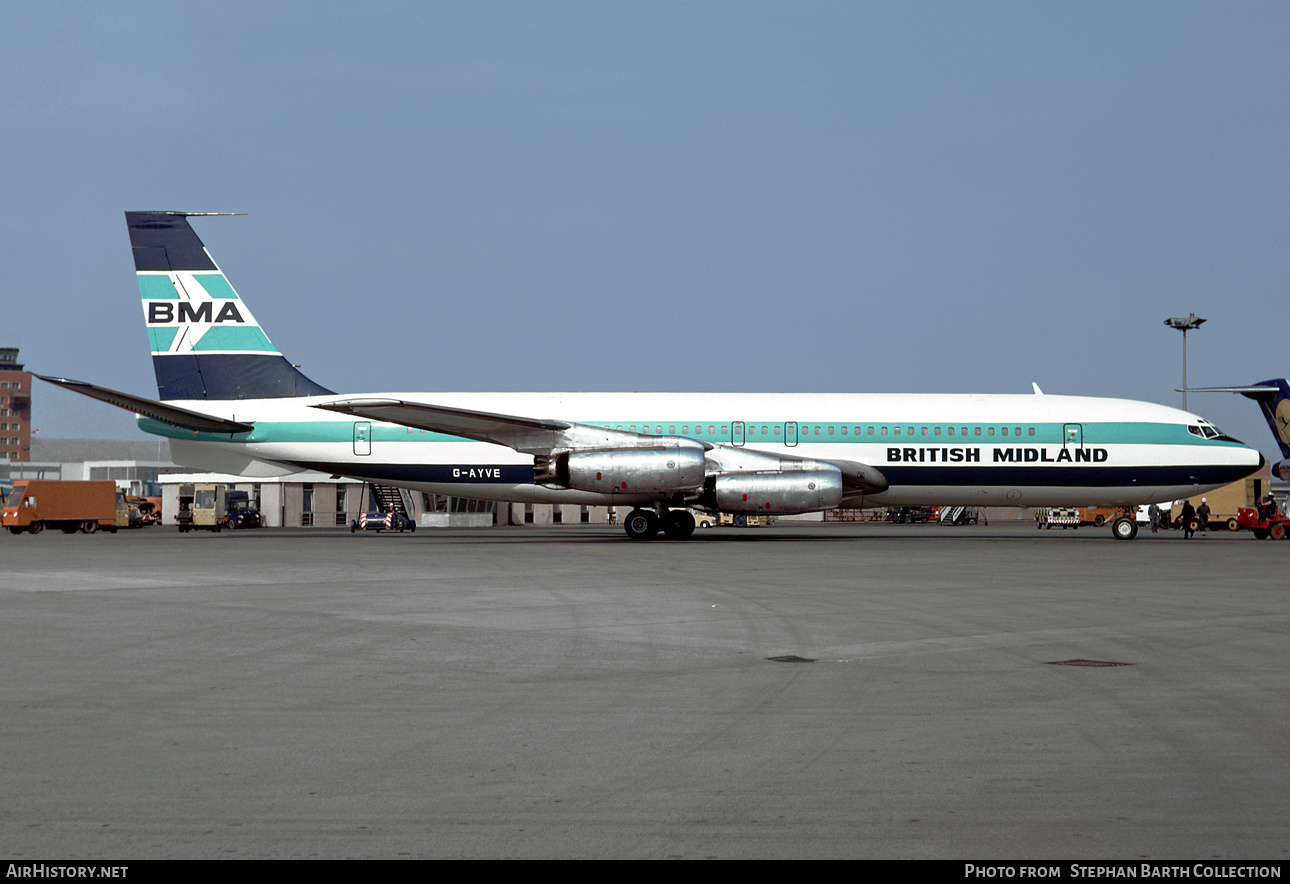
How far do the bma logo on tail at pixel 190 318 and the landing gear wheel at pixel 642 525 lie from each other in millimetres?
12174

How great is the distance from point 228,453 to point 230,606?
865 inches

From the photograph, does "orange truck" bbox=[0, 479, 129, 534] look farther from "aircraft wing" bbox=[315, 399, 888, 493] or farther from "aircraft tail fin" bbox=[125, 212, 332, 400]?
"aircraft wing" bbox=[315, 399, 888, 493]

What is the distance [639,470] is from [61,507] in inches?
1447

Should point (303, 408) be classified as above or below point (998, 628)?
above


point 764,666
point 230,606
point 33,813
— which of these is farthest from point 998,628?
point 33,813

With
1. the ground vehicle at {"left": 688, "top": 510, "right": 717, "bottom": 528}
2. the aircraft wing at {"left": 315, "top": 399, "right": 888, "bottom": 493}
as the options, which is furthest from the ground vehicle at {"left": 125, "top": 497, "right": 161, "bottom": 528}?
the aircraft wing at {"left": 315, "top": 399, "right": 888, "bottom": 493}

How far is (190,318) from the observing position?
35906 mm

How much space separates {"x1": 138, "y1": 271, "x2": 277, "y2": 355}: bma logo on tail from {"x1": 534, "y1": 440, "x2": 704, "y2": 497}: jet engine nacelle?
11.0 metres

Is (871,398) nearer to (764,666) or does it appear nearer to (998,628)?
(998,628)

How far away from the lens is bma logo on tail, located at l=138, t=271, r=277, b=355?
117ft

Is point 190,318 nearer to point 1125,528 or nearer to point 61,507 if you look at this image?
point 61,507

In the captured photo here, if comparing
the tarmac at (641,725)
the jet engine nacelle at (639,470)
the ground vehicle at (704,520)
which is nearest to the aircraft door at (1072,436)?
the jet engine nacelle at (639,470)

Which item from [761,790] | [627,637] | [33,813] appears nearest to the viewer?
[33,813]

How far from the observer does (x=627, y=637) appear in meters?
12.2
